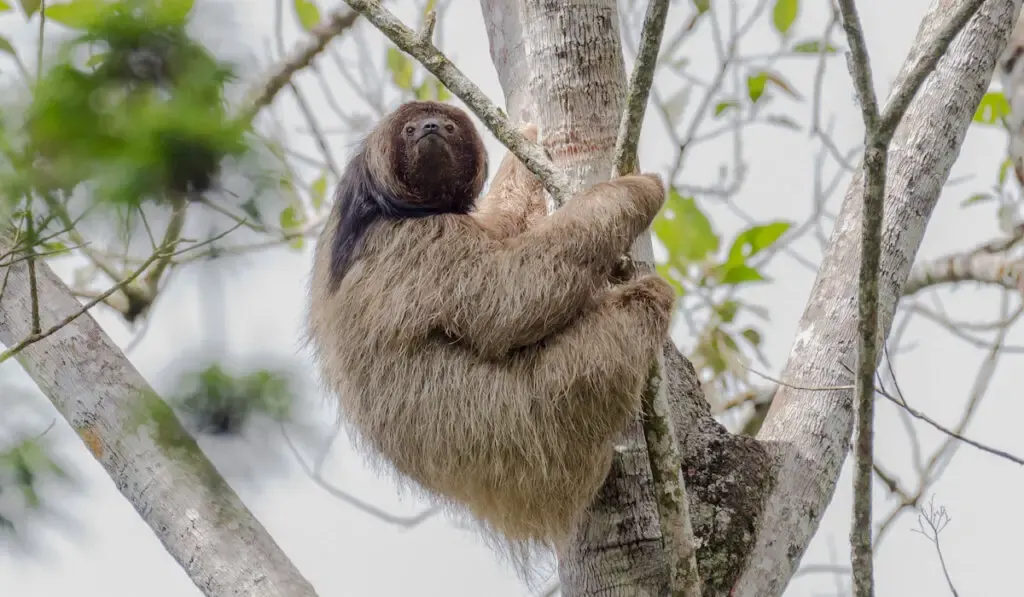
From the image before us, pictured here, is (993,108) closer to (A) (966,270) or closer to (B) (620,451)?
(A) (966,270)

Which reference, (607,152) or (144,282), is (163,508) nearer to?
(144,282)

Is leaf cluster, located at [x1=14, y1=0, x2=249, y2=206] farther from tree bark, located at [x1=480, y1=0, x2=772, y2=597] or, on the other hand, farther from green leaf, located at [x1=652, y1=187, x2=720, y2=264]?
green leaf, located at [x1=652, y1=187, x2=720, y2=264]

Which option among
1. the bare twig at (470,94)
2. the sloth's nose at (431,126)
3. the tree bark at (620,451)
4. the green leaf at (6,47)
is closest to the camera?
the green leaf at (6,47)

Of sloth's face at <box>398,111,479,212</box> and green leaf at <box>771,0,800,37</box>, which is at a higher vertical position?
green leaf at <box>771,0,800,37</box>

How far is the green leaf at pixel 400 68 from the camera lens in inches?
402

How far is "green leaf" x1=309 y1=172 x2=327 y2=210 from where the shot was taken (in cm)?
966

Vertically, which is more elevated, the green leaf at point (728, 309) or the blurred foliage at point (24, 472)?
the green leaf at point (728, 309)

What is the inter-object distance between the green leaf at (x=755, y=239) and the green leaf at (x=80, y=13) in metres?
6.18

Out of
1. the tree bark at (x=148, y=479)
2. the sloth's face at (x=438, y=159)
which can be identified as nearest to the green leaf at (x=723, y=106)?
the sloth's face at (x=438, y=159)

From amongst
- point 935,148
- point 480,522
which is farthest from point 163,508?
point 935,148

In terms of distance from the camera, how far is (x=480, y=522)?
622 centimetres

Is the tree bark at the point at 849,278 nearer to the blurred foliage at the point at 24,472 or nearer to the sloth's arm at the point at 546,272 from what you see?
the sloth's arm at the point at 546,272

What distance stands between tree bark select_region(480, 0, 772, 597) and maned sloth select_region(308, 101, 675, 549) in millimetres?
171

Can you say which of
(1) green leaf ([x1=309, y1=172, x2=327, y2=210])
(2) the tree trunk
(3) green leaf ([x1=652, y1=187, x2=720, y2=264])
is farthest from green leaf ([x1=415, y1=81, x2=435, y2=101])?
(2) the tree trunk
